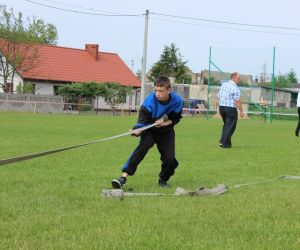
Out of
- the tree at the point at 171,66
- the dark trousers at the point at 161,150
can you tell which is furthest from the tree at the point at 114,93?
the dark trousers at the point at 161,150

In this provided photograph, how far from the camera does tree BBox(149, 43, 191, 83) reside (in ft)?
290

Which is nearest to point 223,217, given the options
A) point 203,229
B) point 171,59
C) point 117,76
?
point 203,229

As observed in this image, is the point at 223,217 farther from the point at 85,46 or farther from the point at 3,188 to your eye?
the point at 85,46

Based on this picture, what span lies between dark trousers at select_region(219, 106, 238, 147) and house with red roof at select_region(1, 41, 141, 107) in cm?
4316

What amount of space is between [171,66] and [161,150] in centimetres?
8226

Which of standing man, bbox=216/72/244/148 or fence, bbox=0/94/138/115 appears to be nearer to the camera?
standing man, bbox=216/72/244/148

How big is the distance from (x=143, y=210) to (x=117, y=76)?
5816 centimetres

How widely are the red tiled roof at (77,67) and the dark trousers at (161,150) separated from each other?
163ft

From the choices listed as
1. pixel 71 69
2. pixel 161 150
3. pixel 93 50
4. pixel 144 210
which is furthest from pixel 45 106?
pixel 144 210

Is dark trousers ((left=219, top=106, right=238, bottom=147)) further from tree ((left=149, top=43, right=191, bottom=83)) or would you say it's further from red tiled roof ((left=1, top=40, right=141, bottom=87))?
tree ((left=149, top=43, right=191, bottom=83))

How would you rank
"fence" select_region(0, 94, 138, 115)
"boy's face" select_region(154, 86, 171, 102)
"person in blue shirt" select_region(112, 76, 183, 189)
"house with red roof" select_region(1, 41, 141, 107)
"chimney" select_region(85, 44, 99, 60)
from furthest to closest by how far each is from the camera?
A: "chimney" select_region(85, 44, 99, 60) < "house with red roof" select_region(1, 41, 141, 107) < "fence" select_region(0, 94, 138, 115) < "person in blue shirt" select_region(112, 76, 183, 189) < "boy's face" select_region(154, 86, 171, 102)

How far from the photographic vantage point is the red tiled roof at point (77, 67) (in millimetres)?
58000

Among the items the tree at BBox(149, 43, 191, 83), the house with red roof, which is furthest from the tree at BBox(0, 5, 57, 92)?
the tree at BBox(149, 43, 191, 83)

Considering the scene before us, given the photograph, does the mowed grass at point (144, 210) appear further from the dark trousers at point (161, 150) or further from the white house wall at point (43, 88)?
the white house wall at point (43, 88)
